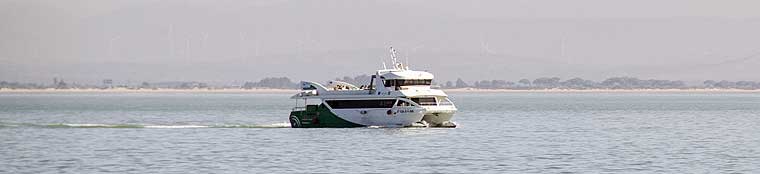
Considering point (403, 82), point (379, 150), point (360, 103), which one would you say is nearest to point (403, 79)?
point (403, 82)

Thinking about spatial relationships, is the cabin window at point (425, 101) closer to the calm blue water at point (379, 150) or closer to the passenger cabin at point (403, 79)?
the passenger cabin at point (403, 79)

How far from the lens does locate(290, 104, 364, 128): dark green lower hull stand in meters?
123

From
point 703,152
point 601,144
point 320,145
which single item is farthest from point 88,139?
point 703,152

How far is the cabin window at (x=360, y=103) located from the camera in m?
121

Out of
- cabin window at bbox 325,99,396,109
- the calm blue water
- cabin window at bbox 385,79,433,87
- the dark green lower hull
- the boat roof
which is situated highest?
the boat roof

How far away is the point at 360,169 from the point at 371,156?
34.1 ft

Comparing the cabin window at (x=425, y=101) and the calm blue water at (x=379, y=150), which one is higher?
the cabin window at (x=425, y=101)

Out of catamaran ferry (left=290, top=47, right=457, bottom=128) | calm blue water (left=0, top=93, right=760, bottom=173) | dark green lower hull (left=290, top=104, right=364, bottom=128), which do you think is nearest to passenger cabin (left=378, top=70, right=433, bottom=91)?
catamaran ferry (left=290, top=47, right=457, bottom=128)

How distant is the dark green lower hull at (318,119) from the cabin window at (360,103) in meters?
0.74

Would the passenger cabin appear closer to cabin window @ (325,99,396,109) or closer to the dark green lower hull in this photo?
cabin window @ (325,99,396,109)

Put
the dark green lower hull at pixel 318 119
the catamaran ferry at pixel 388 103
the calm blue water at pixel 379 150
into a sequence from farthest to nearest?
1. the dark green lower hull at pixel 318 119
2. the catamaran ferry at pixel 388 103
3. the calm blue water at pixel 379 150

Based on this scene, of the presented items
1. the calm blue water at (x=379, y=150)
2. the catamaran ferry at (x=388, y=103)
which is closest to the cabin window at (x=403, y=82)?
the catamaran ferry at (x=388, y=103)

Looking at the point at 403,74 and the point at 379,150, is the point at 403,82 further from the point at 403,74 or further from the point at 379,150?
the point at 379,150

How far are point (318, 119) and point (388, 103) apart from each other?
6.61m
